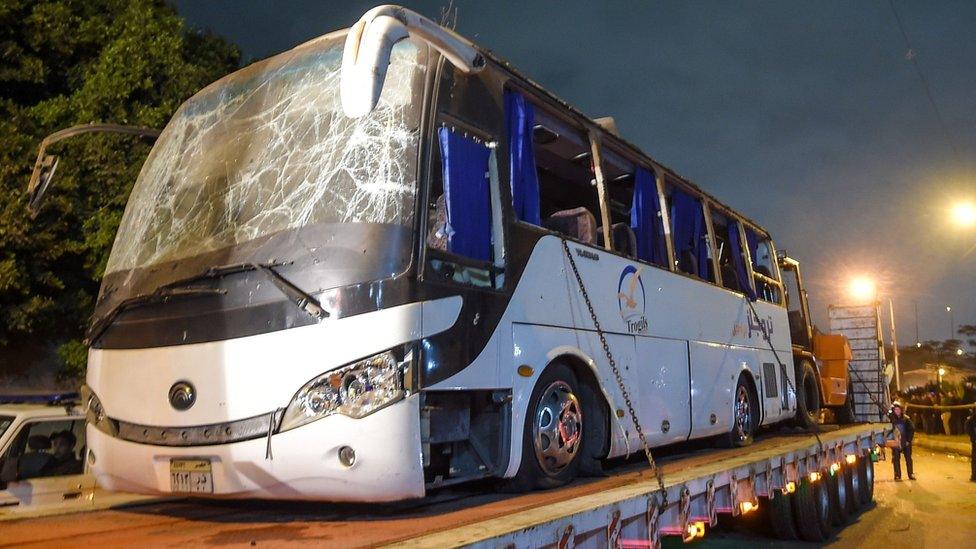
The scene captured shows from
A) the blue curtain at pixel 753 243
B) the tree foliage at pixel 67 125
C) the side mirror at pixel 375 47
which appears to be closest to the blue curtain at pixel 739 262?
the blue curtain at pixel 753 243

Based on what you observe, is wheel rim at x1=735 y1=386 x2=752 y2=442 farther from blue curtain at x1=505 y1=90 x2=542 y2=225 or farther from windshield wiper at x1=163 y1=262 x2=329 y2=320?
windshield wiper at x1=163 y1=262 x2=329 y2=320

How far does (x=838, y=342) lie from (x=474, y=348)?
432 inches

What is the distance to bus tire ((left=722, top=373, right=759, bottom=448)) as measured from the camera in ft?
27.4

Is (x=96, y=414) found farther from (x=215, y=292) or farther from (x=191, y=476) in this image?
(x=215, y=292)

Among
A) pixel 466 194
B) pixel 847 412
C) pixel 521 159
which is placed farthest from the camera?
pixel 847 412

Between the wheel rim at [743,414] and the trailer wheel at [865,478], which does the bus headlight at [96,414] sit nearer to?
the wheel rim at [743,414]

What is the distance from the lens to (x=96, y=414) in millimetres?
4312

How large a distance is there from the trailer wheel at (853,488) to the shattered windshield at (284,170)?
30.1ft

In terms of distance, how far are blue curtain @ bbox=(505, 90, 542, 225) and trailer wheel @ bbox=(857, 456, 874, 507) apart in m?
8.83

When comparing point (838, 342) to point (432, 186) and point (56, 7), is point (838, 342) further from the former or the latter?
point (56, 7)

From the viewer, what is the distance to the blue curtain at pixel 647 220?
6848mm

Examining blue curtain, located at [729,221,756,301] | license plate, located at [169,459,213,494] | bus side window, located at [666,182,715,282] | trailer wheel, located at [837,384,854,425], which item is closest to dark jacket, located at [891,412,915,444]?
trailer wheel, located at [837,384,854,425]

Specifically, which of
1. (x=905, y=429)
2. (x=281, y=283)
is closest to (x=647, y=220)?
(x=281, y=283)

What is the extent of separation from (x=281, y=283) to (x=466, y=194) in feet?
4.00
